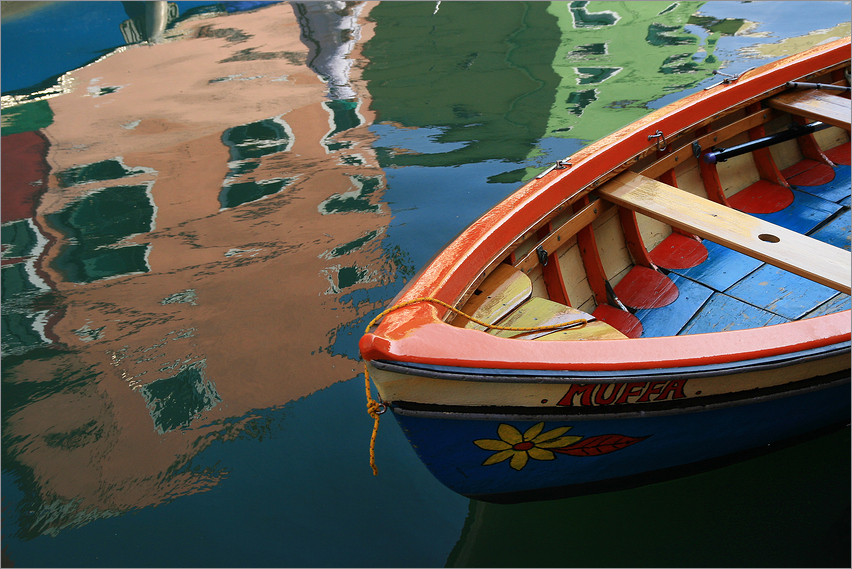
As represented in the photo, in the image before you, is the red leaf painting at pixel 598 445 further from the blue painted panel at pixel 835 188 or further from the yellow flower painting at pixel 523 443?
the blue painted panel at pixel 835 188

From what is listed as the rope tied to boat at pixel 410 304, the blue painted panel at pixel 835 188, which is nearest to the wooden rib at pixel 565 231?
the rope tied to boat at pixel 410 304

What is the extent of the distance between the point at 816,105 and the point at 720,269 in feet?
4.08

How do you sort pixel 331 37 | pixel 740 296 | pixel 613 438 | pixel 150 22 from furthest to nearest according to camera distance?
pixel 150 22
pixel 331 37
pixel 740 296
pixel 613 438

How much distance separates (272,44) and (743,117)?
7.51 m

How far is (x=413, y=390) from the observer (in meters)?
1.85

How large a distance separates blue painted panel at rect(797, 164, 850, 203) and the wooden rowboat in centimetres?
2

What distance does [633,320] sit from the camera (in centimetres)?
299

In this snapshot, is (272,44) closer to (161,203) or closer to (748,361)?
(161,203)

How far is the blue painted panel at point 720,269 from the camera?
325 centimetres

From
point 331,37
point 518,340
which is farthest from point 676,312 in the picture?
point 331,37

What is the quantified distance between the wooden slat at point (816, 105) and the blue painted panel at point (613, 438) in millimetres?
1817

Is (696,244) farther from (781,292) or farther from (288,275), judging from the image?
(288,275)

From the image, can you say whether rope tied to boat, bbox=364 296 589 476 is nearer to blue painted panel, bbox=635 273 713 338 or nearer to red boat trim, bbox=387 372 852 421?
red boat trim, bbox=387 372 852 421

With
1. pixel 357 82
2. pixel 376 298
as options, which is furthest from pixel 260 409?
pixel 357 82
